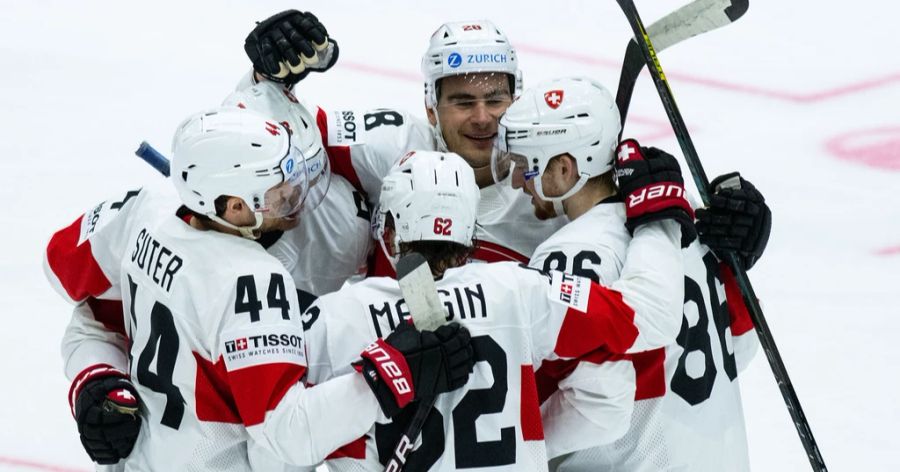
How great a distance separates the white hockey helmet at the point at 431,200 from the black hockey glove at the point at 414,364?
0.27 metres

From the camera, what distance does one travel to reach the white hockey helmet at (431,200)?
3.35 m

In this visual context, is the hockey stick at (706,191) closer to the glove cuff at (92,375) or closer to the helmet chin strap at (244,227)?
the helmet chin strap at (244,227)

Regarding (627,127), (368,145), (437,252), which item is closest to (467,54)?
(368,145)

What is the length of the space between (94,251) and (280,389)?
2.48 feet

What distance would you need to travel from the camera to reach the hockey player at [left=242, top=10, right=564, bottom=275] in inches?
161

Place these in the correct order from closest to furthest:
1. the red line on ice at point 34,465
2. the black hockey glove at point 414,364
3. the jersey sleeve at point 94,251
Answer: the black hockey glove at point 414,364, the jersey sleeve at point 94,251, the red line on ice at point 34,465

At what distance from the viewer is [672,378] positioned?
3.57 meters

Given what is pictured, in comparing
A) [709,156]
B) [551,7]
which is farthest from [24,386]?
[551,7]

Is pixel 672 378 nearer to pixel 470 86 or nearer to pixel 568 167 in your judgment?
pixel 568 167

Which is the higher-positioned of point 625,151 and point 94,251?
point 625,151

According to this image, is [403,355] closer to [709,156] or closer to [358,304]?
[358,304]

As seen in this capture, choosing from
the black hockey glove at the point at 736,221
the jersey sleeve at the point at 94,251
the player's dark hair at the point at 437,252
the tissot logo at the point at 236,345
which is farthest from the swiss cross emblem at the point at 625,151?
the jersey sleeve at the point at 94,251

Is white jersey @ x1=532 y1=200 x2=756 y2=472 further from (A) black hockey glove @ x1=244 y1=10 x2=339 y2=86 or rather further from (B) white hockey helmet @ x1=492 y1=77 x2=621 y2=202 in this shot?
(A) black hockey glove @ x1=244 y1=10 x2=339 y2=86

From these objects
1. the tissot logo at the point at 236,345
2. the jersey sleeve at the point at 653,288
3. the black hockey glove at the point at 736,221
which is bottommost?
the tissot logo at the point at 236,345
